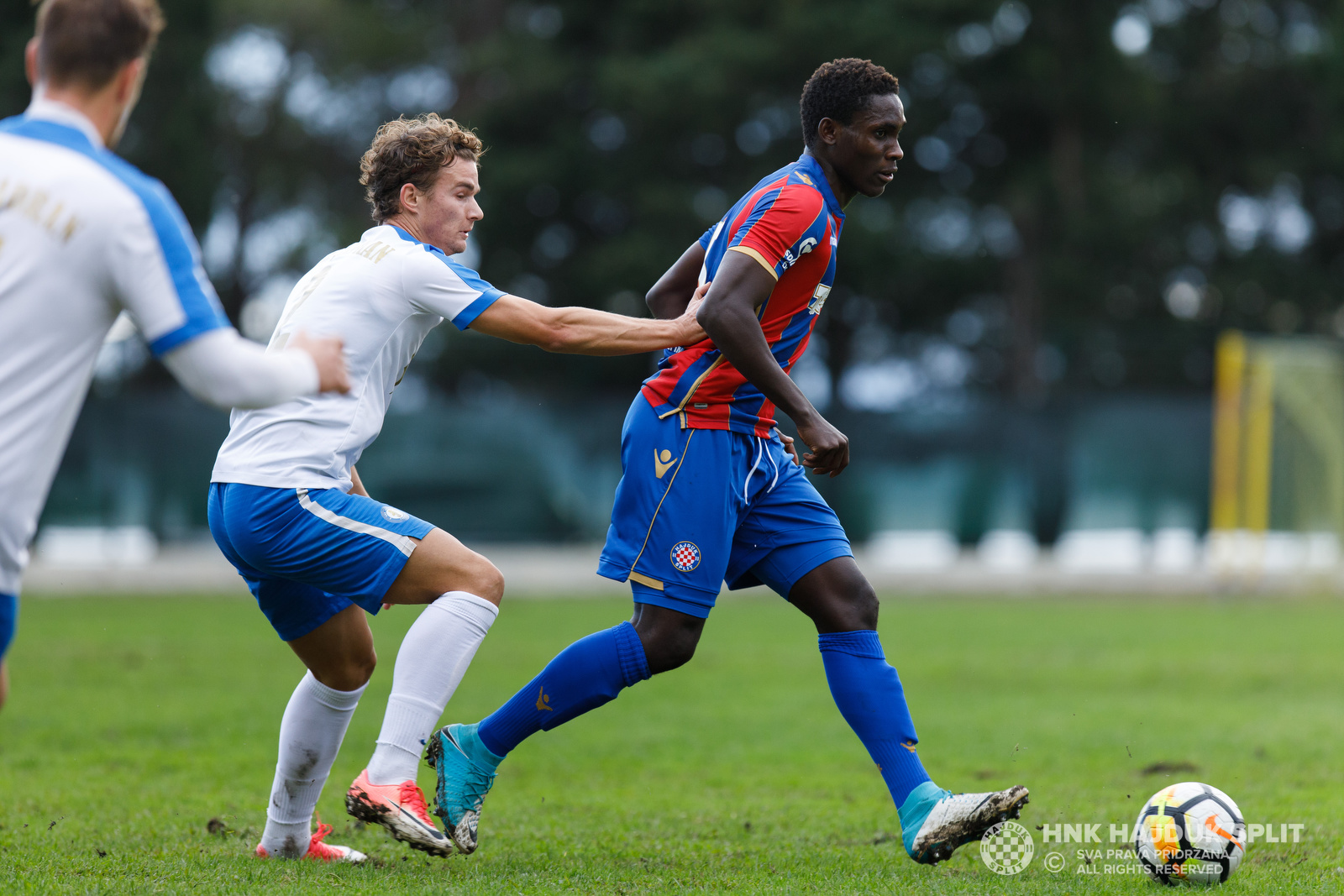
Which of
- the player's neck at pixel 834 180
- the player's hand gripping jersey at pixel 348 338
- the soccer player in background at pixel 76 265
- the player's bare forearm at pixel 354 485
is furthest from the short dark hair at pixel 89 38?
the player's neck at pixel 834 180

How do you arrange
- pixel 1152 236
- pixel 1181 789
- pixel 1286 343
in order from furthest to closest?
pixel 1152 236 < pixel 1286 343 < pixel 1181 789

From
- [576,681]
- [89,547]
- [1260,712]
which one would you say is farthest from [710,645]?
[89,547]

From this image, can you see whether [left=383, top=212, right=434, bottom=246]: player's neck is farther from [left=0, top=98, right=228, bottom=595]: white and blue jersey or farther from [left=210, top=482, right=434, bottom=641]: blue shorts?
[left=0, top=98, right=228, bottom=595]: white and blue jersey

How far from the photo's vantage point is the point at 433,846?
386 cm

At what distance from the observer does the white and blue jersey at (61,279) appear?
2.84 metres

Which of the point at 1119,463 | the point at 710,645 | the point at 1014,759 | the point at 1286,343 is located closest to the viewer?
the point at 1014,759

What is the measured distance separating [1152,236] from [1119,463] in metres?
11.2

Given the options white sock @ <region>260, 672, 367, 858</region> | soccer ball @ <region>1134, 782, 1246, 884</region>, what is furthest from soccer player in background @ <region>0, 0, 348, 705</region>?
soccer ball @ <region>1134, 782, 1246, 884</region>

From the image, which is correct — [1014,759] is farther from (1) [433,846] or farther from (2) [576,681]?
(1) [433,846]

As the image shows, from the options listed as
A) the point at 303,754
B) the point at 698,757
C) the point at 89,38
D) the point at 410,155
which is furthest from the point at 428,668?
the point at 698,757

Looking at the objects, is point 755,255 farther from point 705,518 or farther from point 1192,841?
point 1192,841

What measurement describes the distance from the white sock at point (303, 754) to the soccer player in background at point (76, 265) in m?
1.40

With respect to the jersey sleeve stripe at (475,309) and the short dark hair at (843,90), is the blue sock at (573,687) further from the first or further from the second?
the short dark hair at (843,90)

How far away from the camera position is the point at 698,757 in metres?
6.90
